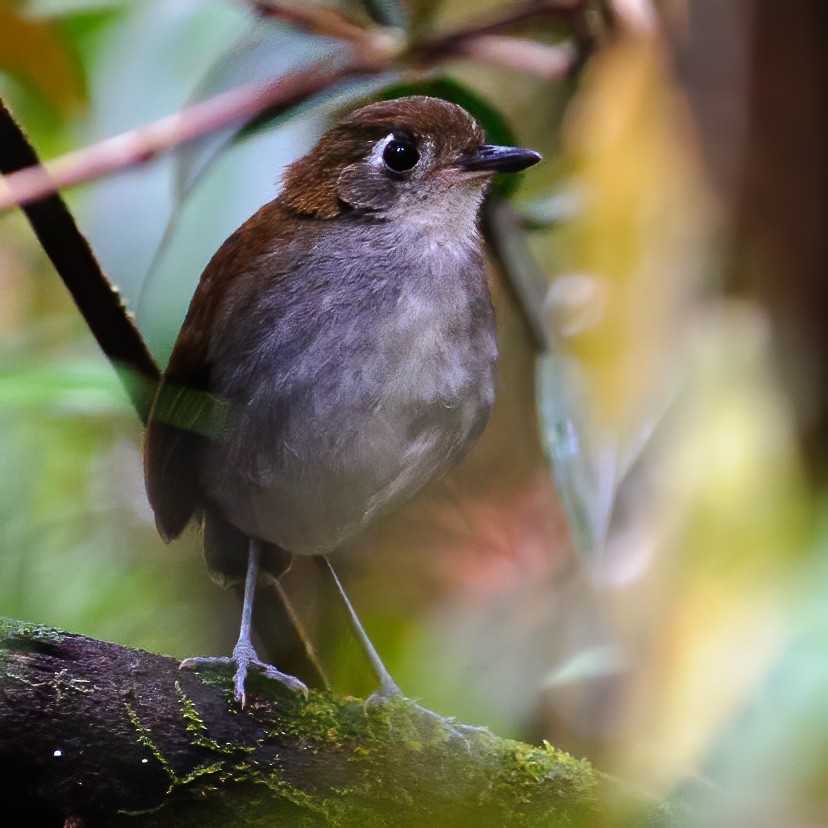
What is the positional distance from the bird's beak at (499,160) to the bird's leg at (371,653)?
604 millimetres

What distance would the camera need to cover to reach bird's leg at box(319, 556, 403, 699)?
4.32 ft

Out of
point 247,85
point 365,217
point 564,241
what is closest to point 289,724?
point 365,217

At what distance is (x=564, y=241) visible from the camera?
70.2 inches

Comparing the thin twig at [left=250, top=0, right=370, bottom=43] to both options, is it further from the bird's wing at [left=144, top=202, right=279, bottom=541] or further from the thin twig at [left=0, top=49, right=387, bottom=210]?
the bird's wing at [left=144, top=202, right=279, bottom=541]

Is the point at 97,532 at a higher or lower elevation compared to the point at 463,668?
higher

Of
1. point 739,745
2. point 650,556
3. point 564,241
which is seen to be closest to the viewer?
point 739,745

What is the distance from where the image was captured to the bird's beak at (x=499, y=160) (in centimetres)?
133

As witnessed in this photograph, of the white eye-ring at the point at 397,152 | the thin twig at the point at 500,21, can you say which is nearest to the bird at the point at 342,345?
the white eye-ring at the point at 397,152

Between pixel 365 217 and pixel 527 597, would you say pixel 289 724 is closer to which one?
pixel 365 217

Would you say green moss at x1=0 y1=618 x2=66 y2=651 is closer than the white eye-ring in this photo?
Yes

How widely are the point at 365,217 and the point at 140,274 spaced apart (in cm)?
35

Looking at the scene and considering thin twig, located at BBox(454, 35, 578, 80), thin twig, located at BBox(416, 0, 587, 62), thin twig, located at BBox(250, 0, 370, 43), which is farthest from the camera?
thin twig, located at BBox(454, 35, 578, 80)

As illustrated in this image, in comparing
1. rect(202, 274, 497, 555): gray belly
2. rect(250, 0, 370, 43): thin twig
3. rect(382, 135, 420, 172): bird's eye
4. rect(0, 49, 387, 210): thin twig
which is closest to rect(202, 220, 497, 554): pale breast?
rect(202, 274, 497, 555): gray belly

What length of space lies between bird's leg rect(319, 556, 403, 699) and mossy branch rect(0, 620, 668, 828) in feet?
0.07
